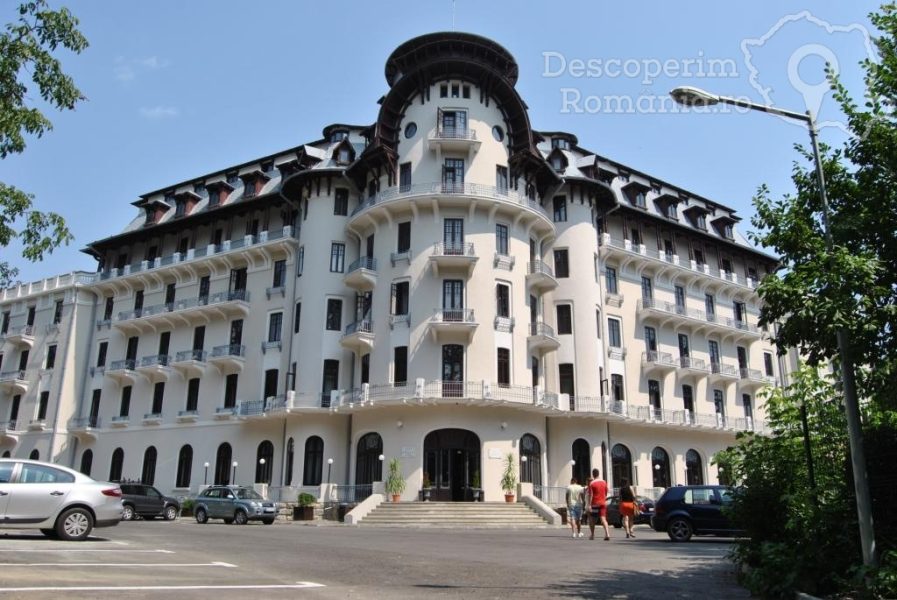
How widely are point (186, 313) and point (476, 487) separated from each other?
71.5ft

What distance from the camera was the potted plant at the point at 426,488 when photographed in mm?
32031

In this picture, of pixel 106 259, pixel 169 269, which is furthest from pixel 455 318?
pixel 106 259

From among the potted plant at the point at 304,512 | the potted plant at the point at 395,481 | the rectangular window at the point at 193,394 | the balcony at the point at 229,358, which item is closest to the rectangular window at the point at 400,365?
the potted plant at the point at 395,481

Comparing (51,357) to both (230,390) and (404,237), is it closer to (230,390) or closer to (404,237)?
(230,390)

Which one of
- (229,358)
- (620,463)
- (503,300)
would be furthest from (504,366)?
(229,358)

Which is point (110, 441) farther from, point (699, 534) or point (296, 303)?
point (699, 534)

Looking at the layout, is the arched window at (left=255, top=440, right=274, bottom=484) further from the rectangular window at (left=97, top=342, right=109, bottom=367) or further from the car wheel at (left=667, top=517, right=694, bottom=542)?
the car wheel at (left=667, top=517, right=694, bottom=542)

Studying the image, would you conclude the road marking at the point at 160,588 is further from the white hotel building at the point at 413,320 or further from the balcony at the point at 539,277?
the balcony at the point at 539,277

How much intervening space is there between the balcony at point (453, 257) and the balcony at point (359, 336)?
14.2 ft

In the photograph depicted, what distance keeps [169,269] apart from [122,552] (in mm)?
35679

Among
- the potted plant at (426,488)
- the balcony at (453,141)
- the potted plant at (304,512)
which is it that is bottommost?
the potted plant at (304,512)

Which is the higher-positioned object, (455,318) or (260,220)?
(260,220)

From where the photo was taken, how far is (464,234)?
118 feet

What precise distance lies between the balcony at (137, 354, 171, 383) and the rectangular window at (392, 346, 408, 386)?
54.2 ft
